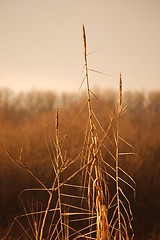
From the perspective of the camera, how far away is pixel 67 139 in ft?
7.50

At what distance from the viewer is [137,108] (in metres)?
2.49

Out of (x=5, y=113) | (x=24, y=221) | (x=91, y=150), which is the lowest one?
(x=24, y=221)

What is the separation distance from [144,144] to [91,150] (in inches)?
55.0

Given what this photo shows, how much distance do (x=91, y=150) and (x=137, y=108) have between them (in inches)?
56.7

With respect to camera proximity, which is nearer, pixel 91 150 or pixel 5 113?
pixel 91 150

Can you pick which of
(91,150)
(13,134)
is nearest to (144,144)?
(13,134)

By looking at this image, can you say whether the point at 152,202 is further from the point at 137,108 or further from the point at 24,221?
the point at 24,221

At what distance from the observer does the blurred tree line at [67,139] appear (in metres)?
2.27

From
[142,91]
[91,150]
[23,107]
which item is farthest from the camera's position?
[142,91]

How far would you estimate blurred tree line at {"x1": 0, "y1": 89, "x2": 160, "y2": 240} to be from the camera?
7.43 ft

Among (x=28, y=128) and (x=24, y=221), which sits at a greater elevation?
(x=28, y=128)

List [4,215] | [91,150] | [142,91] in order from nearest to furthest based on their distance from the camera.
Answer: [91,150], [4,215], [142,91]

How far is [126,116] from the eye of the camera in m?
2.46

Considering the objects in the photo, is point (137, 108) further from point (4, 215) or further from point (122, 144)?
point (4, 215)
